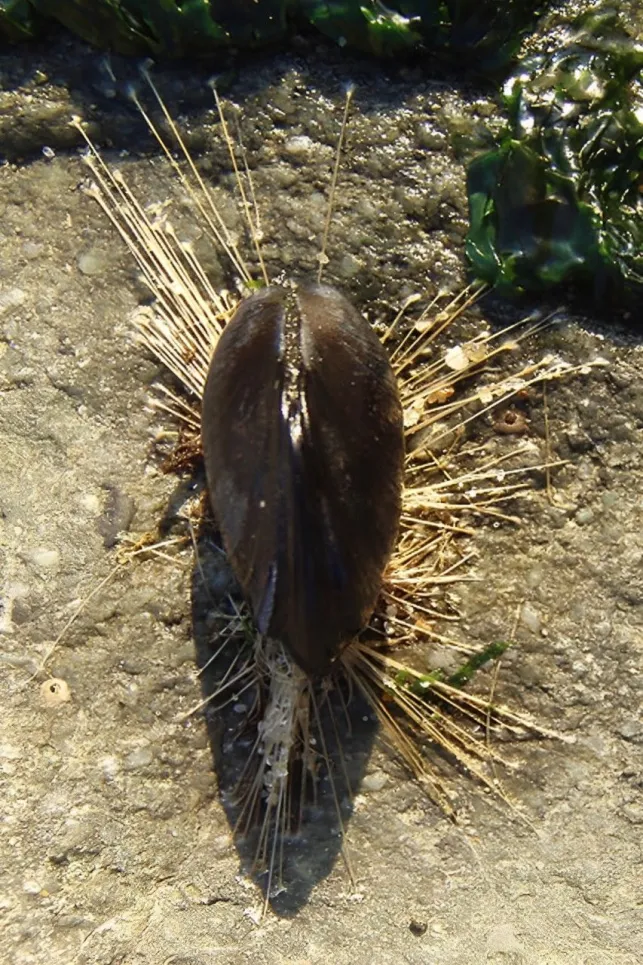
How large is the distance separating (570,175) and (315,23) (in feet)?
2.79

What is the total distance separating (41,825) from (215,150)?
1.86m

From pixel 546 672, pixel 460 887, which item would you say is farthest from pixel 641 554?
pixel 460 887

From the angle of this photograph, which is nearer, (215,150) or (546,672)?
(546,672)

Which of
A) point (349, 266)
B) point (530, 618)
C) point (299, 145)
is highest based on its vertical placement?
point (299, 145)

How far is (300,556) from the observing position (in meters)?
1.99

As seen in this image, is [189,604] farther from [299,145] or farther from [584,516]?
[299,145]

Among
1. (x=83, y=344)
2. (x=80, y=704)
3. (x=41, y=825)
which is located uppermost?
(x=83, y=344)

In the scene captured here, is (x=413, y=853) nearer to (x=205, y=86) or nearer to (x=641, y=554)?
(x=641, y=554)

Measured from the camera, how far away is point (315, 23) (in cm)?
286

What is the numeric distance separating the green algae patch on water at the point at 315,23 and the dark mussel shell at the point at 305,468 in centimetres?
106

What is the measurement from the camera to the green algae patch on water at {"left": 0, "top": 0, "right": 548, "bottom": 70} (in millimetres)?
2814

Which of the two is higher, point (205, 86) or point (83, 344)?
point (205, 86)

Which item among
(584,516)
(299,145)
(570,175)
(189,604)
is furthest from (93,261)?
(584,516)

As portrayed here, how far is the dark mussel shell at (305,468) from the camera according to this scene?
6.53ft
